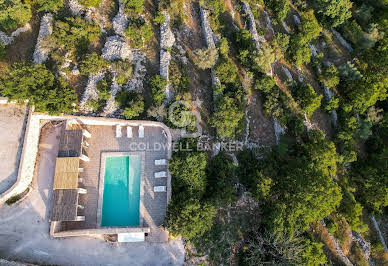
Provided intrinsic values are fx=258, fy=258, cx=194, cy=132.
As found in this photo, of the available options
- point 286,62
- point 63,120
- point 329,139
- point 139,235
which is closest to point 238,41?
point 286,62

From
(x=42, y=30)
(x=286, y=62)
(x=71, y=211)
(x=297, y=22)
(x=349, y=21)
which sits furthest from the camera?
(x=349, y=21)

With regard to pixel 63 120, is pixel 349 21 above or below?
above

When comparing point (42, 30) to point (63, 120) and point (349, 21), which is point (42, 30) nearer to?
point (63, 120)

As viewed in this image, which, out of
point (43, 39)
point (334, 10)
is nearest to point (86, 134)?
point (43, 39)

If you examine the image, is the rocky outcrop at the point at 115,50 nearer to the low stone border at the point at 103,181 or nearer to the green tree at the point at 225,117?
the low stone border at the point at 103,181

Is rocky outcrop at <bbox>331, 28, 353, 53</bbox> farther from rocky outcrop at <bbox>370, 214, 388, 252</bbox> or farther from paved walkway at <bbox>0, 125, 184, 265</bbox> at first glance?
paved walkway at <bbox>0, 125, 184, 265</bbox>

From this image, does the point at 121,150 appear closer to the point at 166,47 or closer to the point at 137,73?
the point at 137,73
